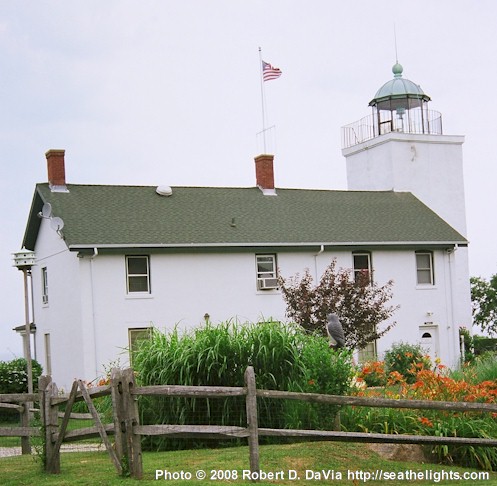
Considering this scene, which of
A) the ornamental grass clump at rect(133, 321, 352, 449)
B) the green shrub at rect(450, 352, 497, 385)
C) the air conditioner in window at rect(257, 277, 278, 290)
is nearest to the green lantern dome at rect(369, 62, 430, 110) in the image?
the air conditioner in window at rect(257, 277, 278, 290)

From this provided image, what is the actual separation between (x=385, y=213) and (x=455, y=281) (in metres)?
3.68

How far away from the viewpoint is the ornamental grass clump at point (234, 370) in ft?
46.4

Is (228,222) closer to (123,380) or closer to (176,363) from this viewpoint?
(176,363)

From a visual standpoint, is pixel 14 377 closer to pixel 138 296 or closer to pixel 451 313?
pixel 138 296

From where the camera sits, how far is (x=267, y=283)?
32750 mm

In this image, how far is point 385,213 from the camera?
3728 centimetres

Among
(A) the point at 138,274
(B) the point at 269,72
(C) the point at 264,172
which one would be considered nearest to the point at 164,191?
(C) the point at 264,172

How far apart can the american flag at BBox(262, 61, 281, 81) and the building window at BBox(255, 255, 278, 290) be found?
29.5 ft

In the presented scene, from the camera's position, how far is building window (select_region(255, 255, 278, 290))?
32.8 meters

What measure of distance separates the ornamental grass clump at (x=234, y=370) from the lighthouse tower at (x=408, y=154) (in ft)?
84.9

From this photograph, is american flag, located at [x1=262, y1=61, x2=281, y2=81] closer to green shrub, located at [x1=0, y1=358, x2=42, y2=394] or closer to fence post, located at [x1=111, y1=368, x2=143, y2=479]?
green shrub, located at [x1=0, y1=358, x2=42, y2=394]

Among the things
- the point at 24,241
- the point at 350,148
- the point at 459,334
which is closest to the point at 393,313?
the point at 459,334

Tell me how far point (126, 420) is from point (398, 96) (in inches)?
1297

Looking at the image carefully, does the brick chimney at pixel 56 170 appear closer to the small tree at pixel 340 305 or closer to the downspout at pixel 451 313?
the small tree at pixel 340 305
